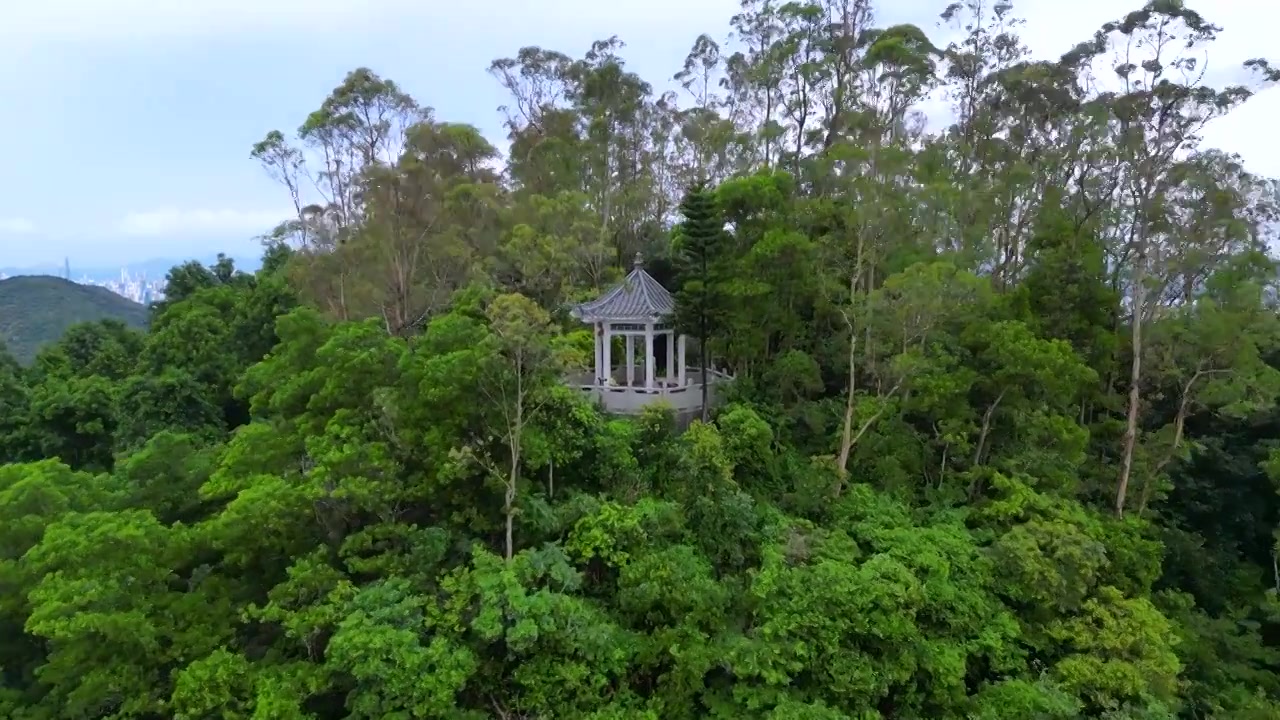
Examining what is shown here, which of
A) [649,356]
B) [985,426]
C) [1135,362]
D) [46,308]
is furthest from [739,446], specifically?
[46,308]

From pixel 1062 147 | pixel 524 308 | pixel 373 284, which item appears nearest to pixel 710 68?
pixel 1062 147

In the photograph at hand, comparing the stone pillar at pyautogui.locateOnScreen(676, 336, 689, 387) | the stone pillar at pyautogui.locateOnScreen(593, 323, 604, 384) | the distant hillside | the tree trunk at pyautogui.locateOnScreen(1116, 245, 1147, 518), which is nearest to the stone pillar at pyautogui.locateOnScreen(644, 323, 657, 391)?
the stone pillar at pyautogui.locateOnScreen(676, 336, 689, 387)

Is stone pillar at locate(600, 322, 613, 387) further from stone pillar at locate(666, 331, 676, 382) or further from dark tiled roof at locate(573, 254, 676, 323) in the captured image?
stone pillar at locate(666, 331, 676, 382)

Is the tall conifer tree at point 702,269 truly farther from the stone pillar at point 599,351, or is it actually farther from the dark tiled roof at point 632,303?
the stone pillar at point 599,351

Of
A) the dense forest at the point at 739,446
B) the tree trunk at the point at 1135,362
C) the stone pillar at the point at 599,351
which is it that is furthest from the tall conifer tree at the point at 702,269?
the tree trunk at the point at 1135,362

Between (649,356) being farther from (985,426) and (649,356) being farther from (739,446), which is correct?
(985,426)

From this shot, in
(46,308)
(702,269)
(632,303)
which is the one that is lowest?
(632,303)

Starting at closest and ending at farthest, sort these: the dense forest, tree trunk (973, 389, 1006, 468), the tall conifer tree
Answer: the dense forest
tree trunk (973, 389, 1006, 468)
the tall conifer tree
